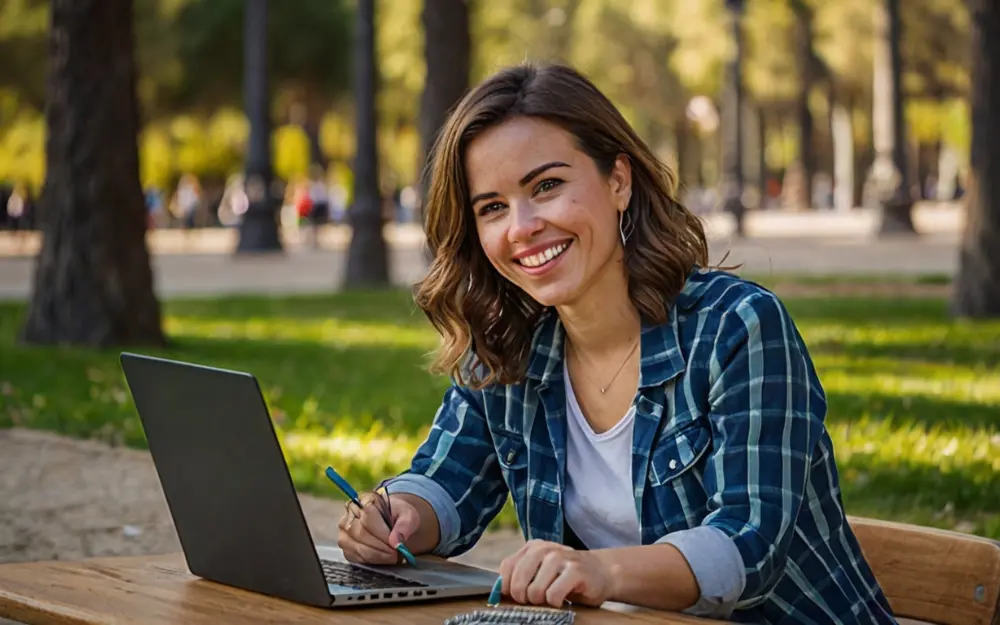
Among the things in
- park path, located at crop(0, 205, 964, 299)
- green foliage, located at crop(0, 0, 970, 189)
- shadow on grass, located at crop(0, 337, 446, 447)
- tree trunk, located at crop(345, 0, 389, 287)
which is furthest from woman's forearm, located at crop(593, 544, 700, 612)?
green foliage, located at crop(0, 0, 970, 189)

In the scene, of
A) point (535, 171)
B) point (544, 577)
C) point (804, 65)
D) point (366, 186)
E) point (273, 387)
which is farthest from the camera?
point (804, 65)

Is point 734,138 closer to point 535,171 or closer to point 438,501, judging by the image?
point 438,501

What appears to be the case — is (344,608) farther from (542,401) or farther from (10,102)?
(10,102)

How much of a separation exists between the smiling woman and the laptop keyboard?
4.3 inches

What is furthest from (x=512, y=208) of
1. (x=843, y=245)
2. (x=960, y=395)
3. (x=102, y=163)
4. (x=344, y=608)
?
(x=843, y=245)

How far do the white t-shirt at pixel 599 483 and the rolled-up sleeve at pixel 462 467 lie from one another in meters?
0.27

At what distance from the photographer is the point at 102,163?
1260cm

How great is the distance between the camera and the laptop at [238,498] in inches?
102

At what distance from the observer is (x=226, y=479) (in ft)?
8.98

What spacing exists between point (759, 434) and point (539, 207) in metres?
0.58

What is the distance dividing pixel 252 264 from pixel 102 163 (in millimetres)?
17268

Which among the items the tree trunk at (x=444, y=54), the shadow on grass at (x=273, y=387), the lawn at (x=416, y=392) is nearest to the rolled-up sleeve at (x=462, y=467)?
the lawn at (x=416, y=392)

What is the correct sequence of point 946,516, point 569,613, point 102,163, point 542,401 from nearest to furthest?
1. point 569,613
2. point 542,401
3. point 946,516
4. point 102,163

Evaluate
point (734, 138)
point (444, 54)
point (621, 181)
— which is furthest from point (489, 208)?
point (734, 138)
